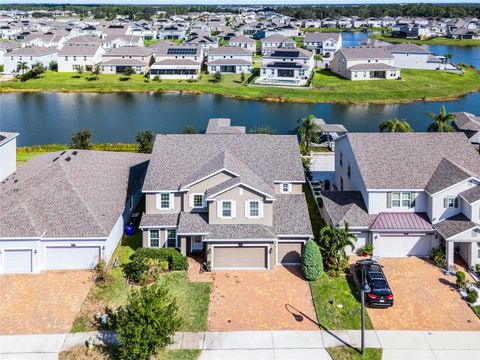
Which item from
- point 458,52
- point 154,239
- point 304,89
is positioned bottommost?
point 154,239

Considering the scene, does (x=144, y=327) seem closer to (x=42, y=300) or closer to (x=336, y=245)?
(x=42, y=300)

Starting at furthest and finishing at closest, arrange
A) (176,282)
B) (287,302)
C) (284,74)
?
1. (284,74)
2. (176,282)
3. (287,302)

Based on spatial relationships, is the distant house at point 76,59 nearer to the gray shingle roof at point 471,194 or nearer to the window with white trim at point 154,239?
the window with white trim at point 154,239

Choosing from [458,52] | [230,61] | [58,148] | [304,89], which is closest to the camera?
[58,148]

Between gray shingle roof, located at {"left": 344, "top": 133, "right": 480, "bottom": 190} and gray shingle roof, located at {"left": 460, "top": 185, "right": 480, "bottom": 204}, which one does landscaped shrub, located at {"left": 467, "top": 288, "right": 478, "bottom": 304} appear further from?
gray shingle roof, located at {"left": 344, "top": 133, "right": 480, "bottom": 190}

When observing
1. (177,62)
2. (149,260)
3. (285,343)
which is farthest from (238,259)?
(177,62)

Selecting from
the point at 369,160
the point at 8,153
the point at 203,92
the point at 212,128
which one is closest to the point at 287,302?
the point at 369,160

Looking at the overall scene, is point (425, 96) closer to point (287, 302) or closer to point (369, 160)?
point (369, 160)

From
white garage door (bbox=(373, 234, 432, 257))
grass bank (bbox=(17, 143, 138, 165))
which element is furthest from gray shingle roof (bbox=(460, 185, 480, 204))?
grass bank (bbox=(17, 143, 138, 165))
